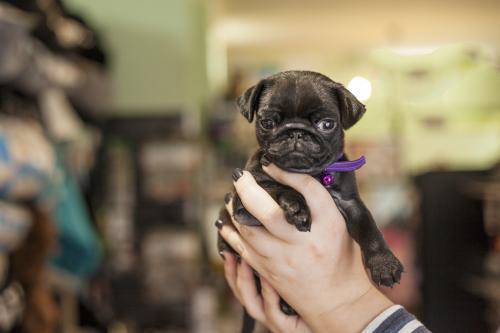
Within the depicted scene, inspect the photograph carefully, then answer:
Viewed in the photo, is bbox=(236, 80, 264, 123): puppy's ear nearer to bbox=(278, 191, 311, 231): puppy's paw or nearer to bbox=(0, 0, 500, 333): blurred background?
bbox=(278, 191, 311, 231): puppy's paw

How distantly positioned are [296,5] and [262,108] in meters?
4.17

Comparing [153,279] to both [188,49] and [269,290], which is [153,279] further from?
[269,290]

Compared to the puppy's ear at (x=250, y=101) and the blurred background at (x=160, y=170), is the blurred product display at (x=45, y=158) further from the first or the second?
the puppy's ear at (x=250, y=101)

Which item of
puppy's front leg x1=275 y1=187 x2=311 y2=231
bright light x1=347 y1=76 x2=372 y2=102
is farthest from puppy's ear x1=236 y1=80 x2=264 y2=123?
bright light x1=347 y1=76 x2=372 y2=102

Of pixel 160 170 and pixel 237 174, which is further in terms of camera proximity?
pixel 160 170

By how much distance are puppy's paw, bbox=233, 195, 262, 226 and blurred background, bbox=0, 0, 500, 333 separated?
233 mm

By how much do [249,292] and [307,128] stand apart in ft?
1.01

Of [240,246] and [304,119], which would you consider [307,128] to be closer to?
[304,119]

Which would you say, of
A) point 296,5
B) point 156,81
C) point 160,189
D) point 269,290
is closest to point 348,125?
point 269,290

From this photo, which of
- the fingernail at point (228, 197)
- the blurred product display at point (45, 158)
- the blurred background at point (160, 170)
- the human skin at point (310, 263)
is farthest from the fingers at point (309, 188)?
the blurred product display at point (45, 158)

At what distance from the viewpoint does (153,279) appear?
2826 millimetres

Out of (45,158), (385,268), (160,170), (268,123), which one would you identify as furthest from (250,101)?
(160,170)

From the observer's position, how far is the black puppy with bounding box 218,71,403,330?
2.26 ft

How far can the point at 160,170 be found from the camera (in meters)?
2.86
